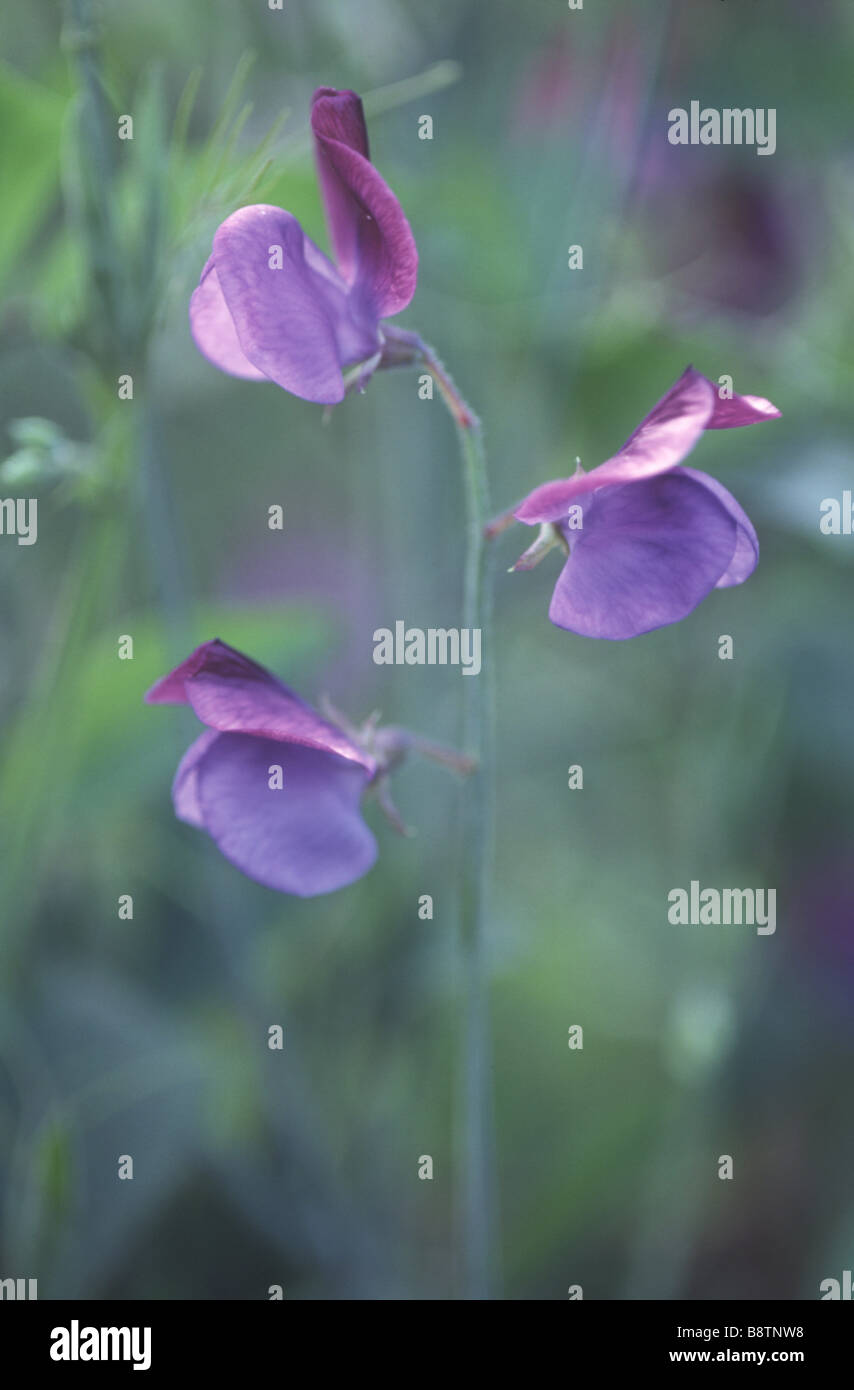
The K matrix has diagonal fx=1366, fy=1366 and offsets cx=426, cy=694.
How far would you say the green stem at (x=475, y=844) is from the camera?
2.05ft

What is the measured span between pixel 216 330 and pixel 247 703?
0.64ft

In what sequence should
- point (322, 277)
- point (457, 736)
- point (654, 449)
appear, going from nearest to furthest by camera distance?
point (654, 449) → point (322, 277) → point (457, 736)

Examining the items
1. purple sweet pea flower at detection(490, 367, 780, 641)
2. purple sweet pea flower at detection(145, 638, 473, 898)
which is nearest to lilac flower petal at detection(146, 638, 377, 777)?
purple sweet pea flower at detection(145, 638, 473, 898)

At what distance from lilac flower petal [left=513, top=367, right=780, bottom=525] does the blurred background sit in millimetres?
413

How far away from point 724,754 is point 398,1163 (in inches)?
19.2

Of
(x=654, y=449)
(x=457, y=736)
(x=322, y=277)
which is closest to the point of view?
(x=654, y=449)

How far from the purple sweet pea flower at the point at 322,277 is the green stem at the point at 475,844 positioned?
38mm

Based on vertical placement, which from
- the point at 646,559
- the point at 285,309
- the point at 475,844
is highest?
the point at 285,309

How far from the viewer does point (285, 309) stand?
61 cm

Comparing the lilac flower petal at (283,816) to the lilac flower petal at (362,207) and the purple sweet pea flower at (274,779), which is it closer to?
the purple sweet pea flower at (274,779)

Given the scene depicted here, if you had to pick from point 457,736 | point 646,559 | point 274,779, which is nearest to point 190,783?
point 274,779

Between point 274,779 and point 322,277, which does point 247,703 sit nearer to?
point 274,779

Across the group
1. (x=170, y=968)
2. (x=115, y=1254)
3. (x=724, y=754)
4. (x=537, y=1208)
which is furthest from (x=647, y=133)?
(x=115, y=1254)
